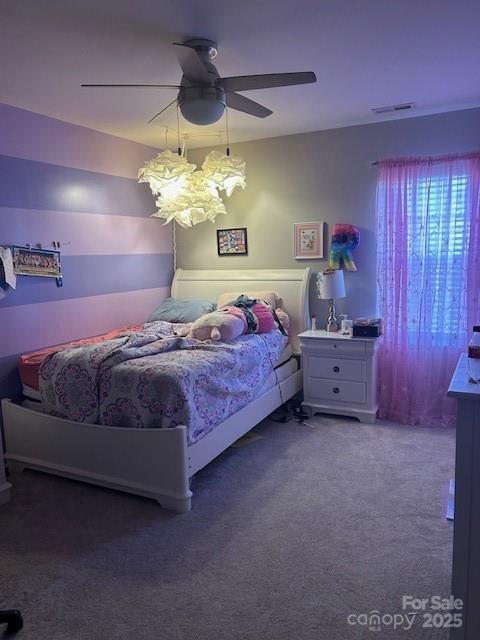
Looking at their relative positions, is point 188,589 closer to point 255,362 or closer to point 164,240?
point 255,362

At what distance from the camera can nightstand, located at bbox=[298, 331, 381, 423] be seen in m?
3.90

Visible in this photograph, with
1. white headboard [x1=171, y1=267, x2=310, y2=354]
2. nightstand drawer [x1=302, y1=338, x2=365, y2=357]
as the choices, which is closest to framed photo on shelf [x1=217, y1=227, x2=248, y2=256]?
white headboard [x1=171, y1=267, x2=310, y2=354]

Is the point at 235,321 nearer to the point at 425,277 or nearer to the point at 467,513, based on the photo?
the point at 425,277

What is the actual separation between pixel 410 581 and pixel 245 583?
0.69 metres

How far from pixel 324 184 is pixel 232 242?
3.36 ft

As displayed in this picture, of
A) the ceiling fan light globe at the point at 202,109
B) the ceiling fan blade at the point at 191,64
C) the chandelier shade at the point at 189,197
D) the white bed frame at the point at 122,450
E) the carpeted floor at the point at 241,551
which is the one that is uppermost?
the ceiling fan blade at the point at 191,64

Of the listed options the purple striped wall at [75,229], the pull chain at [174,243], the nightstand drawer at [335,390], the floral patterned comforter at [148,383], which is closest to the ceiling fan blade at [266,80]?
the floral patterned comforter at [148,383]

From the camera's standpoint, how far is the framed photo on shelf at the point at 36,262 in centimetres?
340

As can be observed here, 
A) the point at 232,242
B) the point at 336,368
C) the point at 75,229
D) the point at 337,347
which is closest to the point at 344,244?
the point at 337,347

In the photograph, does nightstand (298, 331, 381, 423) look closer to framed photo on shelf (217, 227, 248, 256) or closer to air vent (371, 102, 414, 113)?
framed photo on shelf (217, 227, 248, 256)

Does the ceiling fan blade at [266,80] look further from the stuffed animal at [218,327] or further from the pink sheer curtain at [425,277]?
the pink sheer curtain at [425,277]

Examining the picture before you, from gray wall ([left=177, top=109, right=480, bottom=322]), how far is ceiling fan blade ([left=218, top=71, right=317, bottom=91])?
6.06 ft

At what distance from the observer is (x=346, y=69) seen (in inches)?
112

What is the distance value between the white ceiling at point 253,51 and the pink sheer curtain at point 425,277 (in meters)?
0.55
